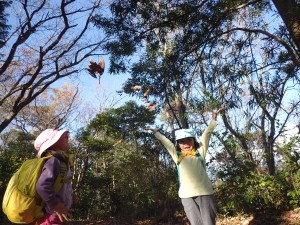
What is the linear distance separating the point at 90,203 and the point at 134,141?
81.4 inches

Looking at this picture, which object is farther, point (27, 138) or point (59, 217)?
point (27, 138)

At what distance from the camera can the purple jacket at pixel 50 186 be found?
1.57 m

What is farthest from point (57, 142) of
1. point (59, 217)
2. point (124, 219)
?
point (124, 219)

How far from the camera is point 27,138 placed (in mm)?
11609

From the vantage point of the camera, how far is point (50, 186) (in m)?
1.59

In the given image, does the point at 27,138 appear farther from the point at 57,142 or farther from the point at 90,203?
the point at 57,142

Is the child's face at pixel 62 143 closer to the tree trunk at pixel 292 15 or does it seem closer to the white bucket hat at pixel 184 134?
the white bucket hat at pixel 184 134

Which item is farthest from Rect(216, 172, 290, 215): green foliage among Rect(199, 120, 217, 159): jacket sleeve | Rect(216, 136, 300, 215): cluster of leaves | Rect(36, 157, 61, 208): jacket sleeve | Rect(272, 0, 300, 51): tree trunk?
Rect(36, 157, 61, 208): jacket sleeve

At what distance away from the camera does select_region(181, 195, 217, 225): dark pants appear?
105 inches

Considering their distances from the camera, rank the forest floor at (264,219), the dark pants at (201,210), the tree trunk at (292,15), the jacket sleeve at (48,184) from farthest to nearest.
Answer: the forest floor at (264,219) → the tree trunk at (292,15) → the dark pants at (201,210) → the jacket sleeve at (48,184)

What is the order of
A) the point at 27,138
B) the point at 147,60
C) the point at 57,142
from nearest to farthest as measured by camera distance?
the point at 57,142, the point at 147,60, the point at 27,138

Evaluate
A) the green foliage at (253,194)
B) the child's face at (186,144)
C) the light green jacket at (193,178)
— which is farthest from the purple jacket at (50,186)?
the green foliage at (253,194)

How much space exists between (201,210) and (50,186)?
5.34ft

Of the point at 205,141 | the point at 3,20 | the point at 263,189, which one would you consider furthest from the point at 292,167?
the point at 3,20
